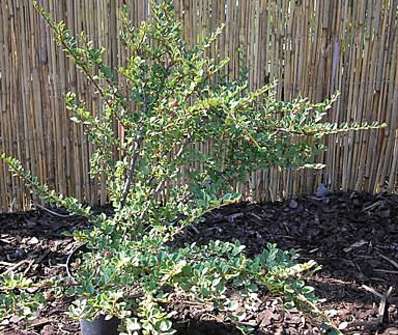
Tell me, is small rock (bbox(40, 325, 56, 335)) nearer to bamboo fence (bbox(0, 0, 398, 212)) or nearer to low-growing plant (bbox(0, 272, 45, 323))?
low-growing plant (bbox(0, 272, 45, 323))

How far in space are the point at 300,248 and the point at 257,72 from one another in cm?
86

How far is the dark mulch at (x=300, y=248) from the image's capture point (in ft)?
6.53

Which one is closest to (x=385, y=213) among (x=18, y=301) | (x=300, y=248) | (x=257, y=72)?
(x=300, y=248)

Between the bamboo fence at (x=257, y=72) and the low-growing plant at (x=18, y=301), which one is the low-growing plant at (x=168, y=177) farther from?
the bamboo fence at (x=257, y=72)

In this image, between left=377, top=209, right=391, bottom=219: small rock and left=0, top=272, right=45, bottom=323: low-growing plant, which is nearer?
left=0, top=272, right=45, bottom=323: low-growing plant

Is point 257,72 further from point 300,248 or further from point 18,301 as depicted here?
point 18,301

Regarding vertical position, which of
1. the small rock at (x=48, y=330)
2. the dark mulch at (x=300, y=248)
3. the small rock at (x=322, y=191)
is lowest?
the small rock at (x=48, y=330)

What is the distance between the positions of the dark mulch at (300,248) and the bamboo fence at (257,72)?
0.14 meters

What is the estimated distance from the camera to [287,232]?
8.55 ft

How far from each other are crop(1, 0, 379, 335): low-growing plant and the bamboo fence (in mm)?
864

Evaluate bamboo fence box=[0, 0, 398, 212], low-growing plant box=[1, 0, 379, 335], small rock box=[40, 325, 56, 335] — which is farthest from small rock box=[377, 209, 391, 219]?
small rock box=[40, 325, 56, 335]

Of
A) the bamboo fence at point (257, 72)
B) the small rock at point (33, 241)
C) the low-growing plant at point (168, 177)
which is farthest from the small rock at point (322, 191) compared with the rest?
the small rock at point (33, 241)

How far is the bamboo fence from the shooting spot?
2596 mm

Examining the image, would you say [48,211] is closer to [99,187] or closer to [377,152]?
[99,187]
